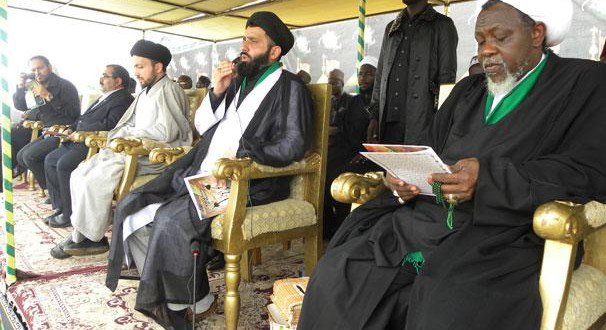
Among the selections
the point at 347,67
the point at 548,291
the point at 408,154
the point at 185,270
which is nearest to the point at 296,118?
the point at 185,270

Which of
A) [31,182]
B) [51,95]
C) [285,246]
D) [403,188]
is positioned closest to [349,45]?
[51,95]

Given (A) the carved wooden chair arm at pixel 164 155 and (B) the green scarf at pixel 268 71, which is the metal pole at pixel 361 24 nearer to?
(B) the green scarf at pixel 268 71

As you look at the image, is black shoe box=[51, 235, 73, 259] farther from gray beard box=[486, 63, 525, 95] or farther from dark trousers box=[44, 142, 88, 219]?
gray beard box=[486, 63, 525, 95]

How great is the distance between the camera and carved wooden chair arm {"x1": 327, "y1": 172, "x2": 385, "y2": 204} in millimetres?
1698

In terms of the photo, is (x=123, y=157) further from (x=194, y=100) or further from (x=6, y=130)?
(x=194, y=100)

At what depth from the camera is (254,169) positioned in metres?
2.25

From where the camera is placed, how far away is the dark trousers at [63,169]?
3945mm

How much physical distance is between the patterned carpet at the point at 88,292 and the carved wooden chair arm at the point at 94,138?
81 centimetres

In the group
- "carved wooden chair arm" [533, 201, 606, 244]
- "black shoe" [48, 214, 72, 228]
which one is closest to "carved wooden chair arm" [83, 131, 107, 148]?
"black shoe" [48, 214, 72, 228]

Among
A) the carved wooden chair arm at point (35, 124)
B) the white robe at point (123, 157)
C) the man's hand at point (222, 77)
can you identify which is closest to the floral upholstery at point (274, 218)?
the man's hand at point (222, 77)

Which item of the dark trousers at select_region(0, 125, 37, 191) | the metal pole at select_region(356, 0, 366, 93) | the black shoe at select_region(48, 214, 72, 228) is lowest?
the black shoe at select_region(48, 214, 72, 228)

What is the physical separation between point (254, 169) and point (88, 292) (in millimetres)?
1317

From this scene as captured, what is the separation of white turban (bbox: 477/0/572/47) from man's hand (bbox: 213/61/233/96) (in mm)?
1468

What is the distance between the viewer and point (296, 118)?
2.43 meters
